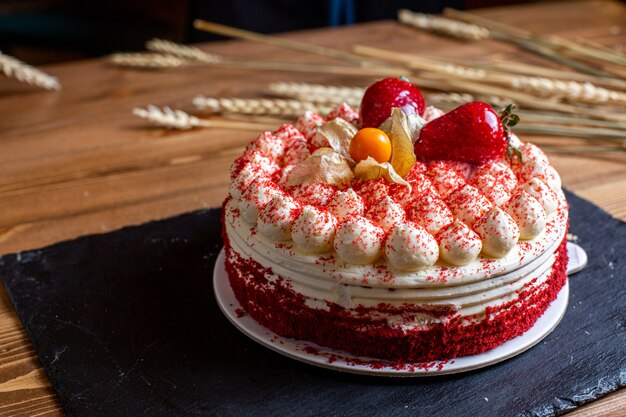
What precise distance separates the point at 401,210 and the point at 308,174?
0.20m

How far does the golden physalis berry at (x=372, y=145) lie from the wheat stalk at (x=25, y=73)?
128 centimetres

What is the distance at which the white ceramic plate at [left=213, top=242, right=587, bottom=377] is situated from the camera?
1391 mm

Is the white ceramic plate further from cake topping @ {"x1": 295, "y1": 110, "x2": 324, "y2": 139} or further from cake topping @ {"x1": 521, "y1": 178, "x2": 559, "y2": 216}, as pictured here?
cake topping @ {"x1": 295, "y1": 110, "x2": 324, "y2": 139}

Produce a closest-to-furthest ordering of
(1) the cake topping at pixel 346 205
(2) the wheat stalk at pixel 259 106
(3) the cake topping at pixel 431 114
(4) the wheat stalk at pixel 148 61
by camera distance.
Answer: (1) the cake topping at pixel 346 205 < (3) the cake topping at pixel 431 114 < (2) the wheat stalk at pixel 259 106 < (4) the wheat stalk at pixel 148 61

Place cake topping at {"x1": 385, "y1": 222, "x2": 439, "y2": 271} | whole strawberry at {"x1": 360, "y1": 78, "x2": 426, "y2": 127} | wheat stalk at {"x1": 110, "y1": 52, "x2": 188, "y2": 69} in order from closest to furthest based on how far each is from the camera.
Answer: cake topping at {"x1": 385, "y1": 222, "x2": 439, "y2": 271}, whole strawberry at {"x1": 360, "y1": 78, "x2": 426, "y2": 127}, wheat stalk at {"x1": 110, "y1": 52, "x2": 188, "y2": 69}

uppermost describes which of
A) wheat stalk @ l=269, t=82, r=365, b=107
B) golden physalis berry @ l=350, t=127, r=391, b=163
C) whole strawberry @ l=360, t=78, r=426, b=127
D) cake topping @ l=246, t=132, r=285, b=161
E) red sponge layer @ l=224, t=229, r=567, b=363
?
whole strawberry @ l=360, t=78, r=426, b=127

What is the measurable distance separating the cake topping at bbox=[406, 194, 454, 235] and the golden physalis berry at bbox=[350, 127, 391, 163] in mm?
125

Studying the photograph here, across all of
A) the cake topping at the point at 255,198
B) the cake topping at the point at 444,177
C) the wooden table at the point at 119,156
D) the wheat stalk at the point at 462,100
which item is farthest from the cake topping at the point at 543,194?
the wheat stalk at the point at 462,100

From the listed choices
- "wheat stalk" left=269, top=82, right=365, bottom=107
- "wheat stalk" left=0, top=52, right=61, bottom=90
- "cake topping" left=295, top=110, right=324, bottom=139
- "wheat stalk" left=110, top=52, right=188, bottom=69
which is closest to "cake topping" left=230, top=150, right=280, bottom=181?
"cake topping" left=295, top=110, right=324, bottom=139

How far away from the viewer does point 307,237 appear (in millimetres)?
1353

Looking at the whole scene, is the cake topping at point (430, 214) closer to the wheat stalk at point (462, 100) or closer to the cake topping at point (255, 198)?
the cake topping at point (255, 198)

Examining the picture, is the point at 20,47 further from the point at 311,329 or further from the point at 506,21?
the point at 311,329

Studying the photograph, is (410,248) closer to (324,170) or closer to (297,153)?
Answer: (324,170)

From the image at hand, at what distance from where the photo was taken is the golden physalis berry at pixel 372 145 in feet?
4.86
